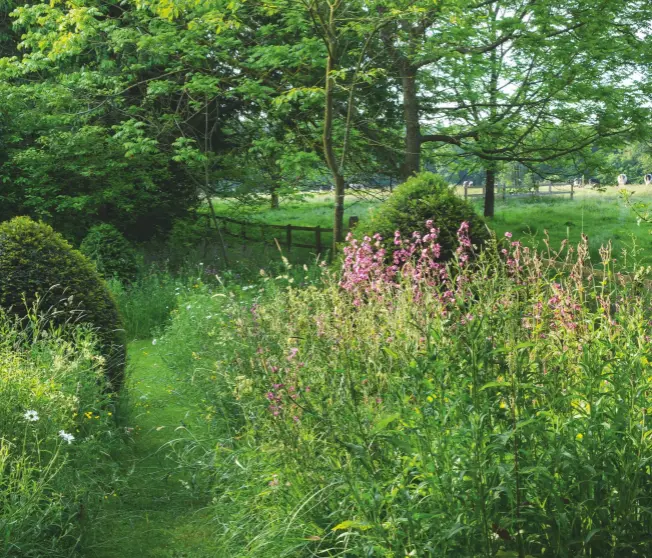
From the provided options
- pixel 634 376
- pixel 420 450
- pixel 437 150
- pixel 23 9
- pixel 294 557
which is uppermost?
pixel 23 9

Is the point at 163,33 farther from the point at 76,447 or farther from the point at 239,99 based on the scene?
the point at 76,447

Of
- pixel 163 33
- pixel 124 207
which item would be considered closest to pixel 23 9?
pixel 163 33

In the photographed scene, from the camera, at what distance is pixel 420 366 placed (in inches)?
125

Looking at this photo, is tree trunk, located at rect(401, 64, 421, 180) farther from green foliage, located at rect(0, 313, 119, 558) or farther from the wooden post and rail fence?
green foliage, located at rect(0, 313, 119, 558)

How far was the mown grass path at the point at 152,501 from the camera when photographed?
470cm

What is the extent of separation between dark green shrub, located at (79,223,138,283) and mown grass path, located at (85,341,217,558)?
6.15 metres

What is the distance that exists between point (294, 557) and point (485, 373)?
4.75 ft

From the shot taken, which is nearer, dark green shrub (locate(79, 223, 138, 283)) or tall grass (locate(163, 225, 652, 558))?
tall grass (locate(163, 225, 652, 558))

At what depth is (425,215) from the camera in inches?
318

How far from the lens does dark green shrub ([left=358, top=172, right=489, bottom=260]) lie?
8.02 metres

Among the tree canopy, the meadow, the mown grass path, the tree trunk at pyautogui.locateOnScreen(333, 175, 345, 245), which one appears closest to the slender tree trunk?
the tree trunk at pyautogui.locateOnScreen(333, 175, 345, 245)

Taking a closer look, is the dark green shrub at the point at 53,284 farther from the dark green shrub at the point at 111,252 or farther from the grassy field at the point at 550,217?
the grassy field at the point at 550,217

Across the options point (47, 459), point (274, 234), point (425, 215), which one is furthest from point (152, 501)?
point (274, 234)

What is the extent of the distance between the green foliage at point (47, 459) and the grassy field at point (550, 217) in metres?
10.8
